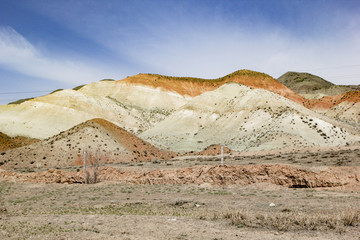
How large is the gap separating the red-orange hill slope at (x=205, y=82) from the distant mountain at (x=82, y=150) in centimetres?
6320

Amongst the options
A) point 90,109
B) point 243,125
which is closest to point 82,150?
point 243,125

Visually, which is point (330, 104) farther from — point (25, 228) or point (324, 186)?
point (25, 228)

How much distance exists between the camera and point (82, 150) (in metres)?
46.1

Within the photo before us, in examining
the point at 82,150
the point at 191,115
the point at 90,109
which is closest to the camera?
the point at 82,150

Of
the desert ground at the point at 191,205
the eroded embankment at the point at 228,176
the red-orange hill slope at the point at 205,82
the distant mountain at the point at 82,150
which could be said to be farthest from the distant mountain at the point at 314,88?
the desert ground at the point at 191,205

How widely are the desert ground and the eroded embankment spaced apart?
0.06 m

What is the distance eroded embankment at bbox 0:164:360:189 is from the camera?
2039 centimetres

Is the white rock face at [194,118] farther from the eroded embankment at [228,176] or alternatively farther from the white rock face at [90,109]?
the eroded embankment at [228,176]

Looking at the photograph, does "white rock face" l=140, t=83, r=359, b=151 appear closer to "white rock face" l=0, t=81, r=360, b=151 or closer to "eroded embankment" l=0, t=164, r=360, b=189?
"white rock face" l=0, t=81, r=360, b=151

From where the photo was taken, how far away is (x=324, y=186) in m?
20.2

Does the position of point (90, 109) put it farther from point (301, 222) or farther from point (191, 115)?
A: point (301, 222)

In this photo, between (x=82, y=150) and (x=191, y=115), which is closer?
(x=82, y=150)

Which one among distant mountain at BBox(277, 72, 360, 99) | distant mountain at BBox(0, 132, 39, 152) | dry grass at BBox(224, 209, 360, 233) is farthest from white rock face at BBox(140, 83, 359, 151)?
distant mountain at BBox(277, 72, 360, 99)

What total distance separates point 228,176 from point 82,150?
96.5 feet
